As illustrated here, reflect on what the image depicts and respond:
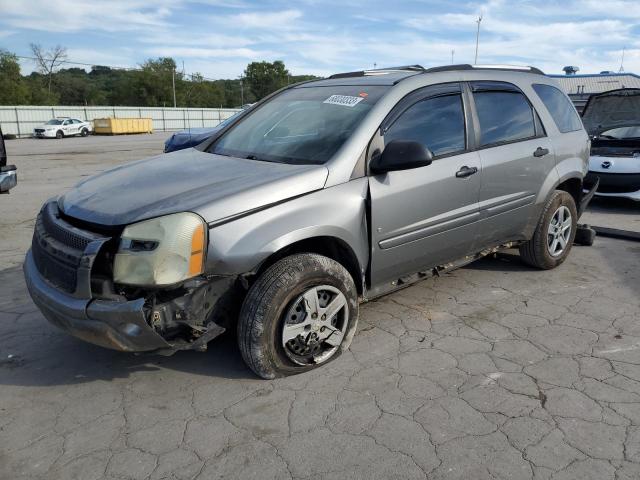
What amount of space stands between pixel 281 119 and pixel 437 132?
3.87 feet

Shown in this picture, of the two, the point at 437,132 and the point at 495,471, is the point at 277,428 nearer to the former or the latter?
the point at 495,471

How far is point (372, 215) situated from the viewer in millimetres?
3367

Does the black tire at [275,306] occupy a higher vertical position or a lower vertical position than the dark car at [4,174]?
lower

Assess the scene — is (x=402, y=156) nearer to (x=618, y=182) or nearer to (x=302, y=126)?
(x=302, y=126)

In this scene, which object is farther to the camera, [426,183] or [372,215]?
[426,183]

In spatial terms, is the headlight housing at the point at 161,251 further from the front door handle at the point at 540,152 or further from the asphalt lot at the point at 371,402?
the front door handle at the point at 540,152

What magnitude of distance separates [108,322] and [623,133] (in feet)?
27.9

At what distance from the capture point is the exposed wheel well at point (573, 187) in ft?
16.8

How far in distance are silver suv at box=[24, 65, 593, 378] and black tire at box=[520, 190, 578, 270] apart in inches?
6.4

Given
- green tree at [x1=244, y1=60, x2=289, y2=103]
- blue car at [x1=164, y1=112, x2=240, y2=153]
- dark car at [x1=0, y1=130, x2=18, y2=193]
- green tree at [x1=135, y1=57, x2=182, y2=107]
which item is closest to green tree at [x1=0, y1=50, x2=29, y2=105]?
green tree at [x1=135, y1=57, x2=182, y2=107]

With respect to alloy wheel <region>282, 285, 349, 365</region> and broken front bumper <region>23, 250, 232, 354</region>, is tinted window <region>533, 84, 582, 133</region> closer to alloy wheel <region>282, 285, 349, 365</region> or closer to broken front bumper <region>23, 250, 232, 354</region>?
alloy wheel <region>282, 285, 349, 365</region>

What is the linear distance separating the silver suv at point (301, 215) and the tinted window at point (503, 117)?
0.02 m

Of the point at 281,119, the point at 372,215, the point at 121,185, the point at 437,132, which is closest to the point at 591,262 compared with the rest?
the point at 437,132

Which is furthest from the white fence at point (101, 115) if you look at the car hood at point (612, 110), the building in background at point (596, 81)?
the car hood at point (612, 110)
